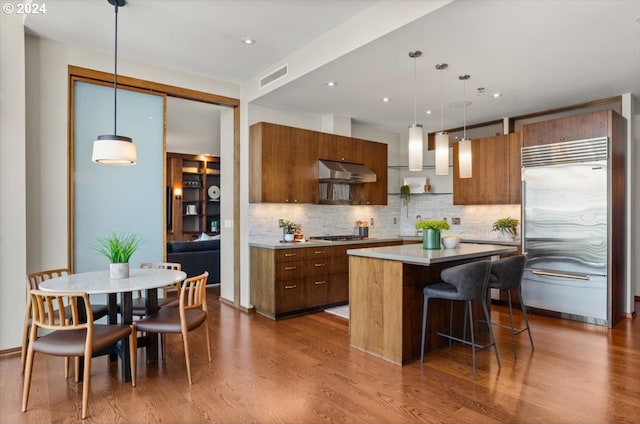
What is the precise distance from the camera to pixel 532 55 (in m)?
3.70

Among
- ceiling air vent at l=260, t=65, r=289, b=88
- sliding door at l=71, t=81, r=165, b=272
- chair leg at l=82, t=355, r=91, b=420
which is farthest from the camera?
ceiling air vent at l=260, t=65, r=289, b=88

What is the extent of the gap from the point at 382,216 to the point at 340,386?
168 inches

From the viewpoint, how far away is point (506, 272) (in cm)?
349

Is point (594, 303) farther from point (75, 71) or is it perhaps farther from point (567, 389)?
point (75, 71)

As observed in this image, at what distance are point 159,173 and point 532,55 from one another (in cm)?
417

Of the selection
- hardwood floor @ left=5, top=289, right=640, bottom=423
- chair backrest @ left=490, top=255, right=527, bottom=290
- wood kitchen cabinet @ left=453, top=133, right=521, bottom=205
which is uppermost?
wood kitchen cabinet @ left=453, top=133, right=521, bottom=205

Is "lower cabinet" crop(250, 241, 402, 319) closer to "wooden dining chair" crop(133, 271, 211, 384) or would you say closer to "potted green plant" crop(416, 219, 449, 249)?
"wooden dining chair" crop(133, 271, 211, 384)

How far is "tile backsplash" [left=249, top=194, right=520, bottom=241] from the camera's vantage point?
539 cm

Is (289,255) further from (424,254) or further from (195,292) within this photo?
(424,254)

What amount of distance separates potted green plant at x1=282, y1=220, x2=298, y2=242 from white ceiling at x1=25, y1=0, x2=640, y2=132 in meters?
1.67

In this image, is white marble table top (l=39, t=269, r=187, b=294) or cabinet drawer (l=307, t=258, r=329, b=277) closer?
white marble table top (l=39, t=269, r=187, b=294)

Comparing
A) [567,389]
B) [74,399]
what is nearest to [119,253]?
[74,399]

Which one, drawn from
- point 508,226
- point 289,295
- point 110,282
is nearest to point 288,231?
point 289,295

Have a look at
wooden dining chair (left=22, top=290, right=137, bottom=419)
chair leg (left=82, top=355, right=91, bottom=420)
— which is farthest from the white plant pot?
chair leg (left=82, top=355, right=91, bottom=420)
